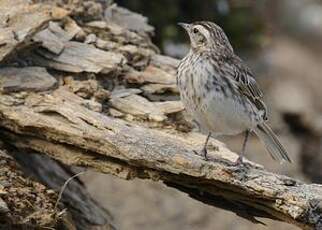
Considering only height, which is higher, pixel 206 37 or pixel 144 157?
pixel 206 37

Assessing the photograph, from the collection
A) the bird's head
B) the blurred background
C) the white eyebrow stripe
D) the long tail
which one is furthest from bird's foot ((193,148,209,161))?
the blurred background

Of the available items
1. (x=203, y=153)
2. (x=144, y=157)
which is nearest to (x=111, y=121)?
(x=144, y=157)

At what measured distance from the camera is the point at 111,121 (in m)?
8.36

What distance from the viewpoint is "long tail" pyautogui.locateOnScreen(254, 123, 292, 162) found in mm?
9055

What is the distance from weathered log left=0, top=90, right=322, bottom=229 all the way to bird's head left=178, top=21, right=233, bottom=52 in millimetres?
865

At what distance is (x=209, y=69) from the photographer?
337 inches

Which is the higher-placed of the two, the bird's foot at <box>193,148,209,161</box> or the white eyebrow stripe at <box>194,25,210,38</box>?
the white eyebrow stripe at <box>194,25,210,38</box>

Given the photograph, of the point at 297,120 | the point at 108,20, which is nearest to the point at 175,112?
the point at 108,20

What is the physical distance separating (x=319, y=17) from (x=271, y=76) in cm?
A: 527

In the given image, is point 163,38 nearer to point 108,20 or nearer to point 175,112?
point 108,20

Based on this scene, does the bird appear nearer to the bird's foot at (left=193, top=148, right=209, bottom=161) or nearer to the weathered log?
the bird's foot at (left=193, top=148, right=209, bottom=161)

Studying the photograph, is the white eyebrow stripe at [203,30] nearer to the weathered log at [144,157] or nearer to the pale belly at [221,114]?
the pale belly at [221,114]

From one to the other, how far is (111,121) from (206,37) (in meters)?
1.19

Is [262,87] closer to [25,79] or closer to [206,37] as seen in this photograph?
[206,37]
